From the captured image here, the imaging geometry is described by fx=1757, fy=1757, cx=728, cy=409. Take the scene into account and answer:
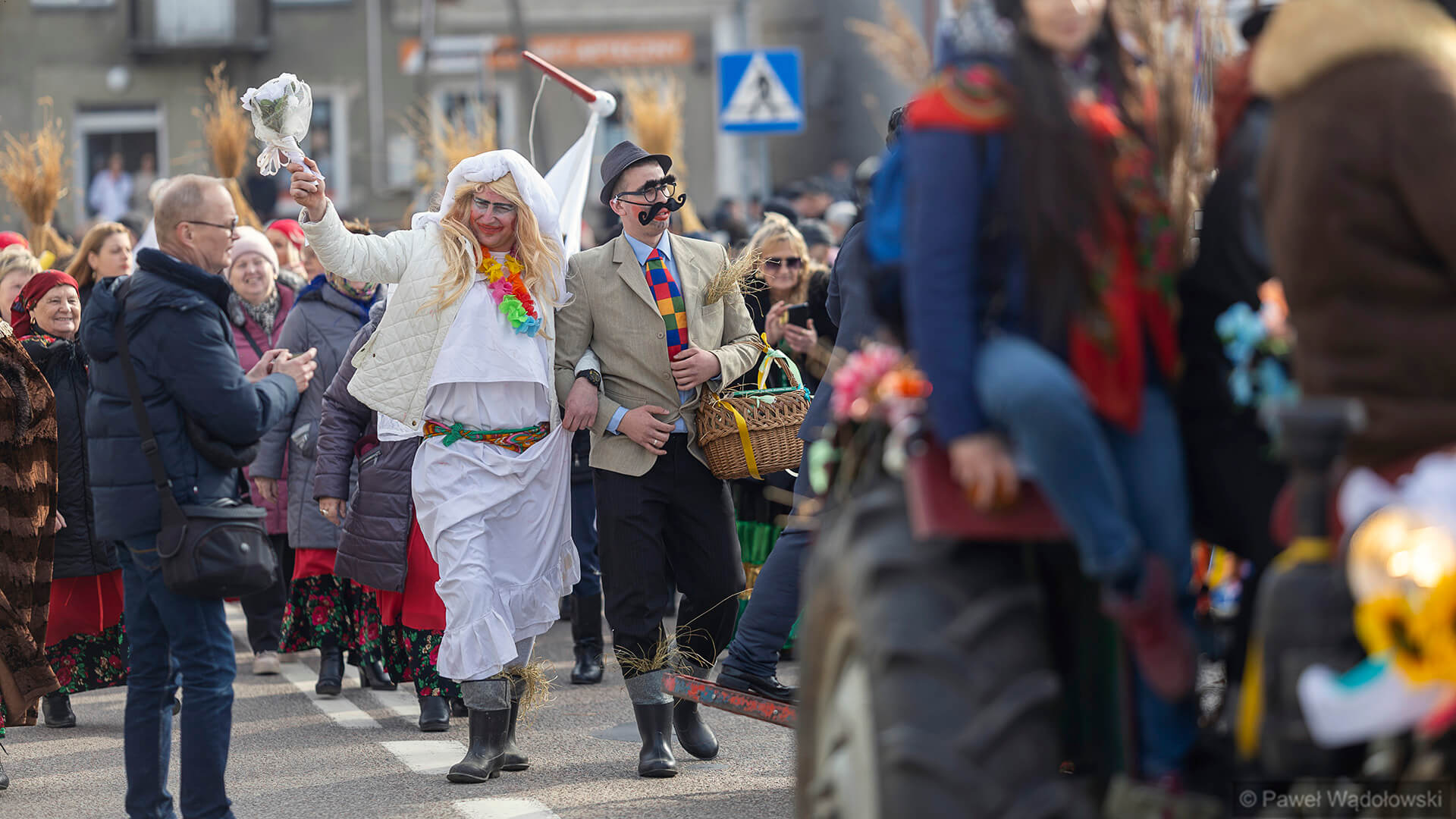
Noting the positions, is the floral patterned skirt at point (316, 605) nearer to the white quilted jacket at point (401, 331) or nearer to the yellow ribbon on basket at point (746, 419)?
the white quilted jacket at point (401, 331)

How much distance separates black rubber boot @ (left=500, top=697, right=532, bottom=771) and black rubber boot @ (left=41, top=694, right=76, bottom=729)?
2.63 metres

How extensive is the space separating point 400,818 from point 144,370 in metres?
1.84

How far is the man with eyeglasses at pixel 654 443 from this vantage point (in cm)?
714

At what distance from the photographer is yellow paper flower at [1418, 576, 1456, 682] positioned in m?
2.71

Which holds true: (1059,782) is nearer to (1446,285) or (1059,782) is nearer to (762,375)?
(1446,285)

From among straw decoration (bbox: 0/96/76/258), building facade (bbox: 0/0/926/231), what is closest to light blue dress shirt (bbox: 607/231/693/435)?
straw decoration (bbox: 0/96/76/258)

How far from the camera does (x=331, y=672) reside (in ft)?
30.2

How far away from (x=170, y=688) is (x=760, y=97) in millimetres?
9436

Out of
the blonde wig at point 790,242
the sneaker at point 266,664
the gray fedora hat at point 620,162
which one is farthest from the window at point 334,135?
the gray fedora hat at point 620,162

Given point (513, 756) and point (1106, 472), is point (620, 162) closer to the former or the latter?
point (513, 756)

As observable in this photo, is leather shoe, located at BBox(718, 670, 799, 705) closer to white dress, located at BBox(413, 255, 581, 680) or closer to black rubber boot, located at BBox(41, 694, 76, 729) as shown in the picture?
white dress, located at BBox(413, 255, 581, 680)

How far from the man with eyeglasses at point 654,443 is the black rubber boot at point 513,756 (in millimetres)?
486

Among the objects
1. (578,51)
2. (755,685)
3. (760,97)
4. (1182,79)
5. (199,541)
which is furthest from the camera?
(578,51)

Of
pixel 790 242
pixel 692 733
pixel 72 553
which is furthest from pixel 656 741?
pixel 790 242
